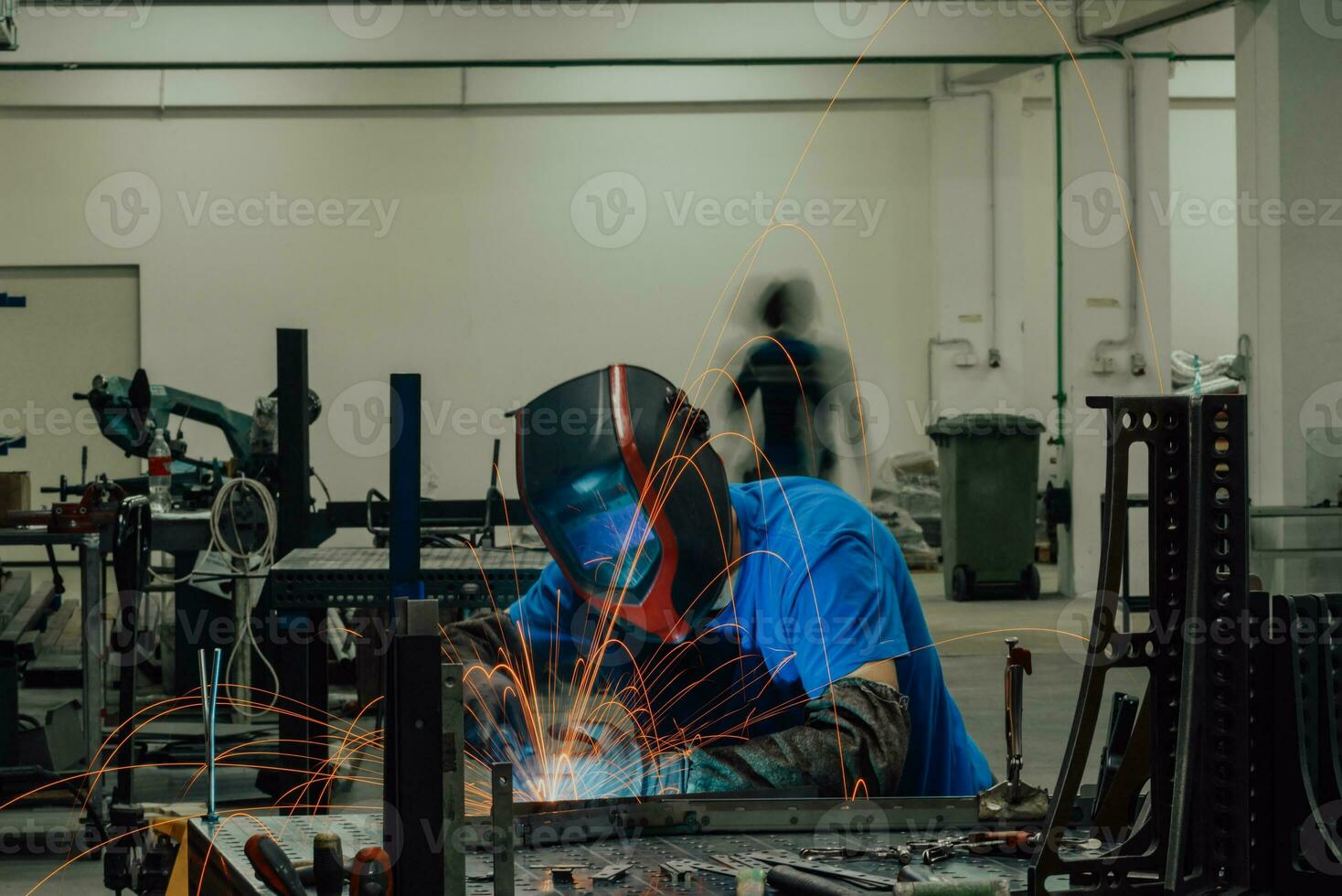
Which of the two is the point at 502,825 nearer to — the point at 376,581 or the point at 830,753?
the point at 830,753

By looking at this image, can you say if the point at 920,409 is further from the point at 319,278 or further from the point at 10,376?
the point at 10,376

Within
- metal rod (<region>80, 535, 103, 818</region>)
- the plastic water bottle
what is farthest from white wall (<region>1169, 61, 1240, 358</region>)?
metal rod (<region>80, 535, 103, 818</region>)

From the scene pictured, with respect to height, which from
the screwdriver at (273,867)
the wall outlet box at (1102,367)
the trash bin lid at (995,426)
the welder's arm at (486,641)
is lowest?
the screwdriver at (273,867)

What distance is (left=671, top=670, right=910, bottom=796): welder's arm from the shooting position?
80.6 inches

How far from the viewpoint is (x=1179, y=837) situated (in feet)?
4.63

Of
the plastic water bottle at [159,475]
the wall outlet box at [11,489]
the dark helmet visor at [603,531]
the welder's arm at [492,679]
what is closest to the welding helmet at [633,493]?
the dark helmet visor at [603,531]

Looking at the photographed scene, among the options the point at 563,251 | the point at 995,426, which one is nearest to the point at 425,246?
the point at 563,251

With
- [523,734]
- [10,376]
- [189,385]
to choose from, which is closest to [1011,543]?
[189,385]

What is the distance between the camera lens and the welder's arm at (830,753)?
205 centimetres

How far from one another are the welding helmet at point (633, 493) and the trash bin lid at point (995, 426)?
618 cm

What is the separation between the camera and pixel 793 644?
235 cm

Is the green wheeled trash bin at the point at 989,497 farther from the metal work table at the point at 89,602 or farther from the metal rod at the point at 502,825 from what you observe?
the metal rod at the point at 502,825

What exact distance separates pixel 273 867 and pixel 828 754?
875 millimetres

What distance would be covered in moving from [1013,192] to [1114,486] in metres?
8.94
